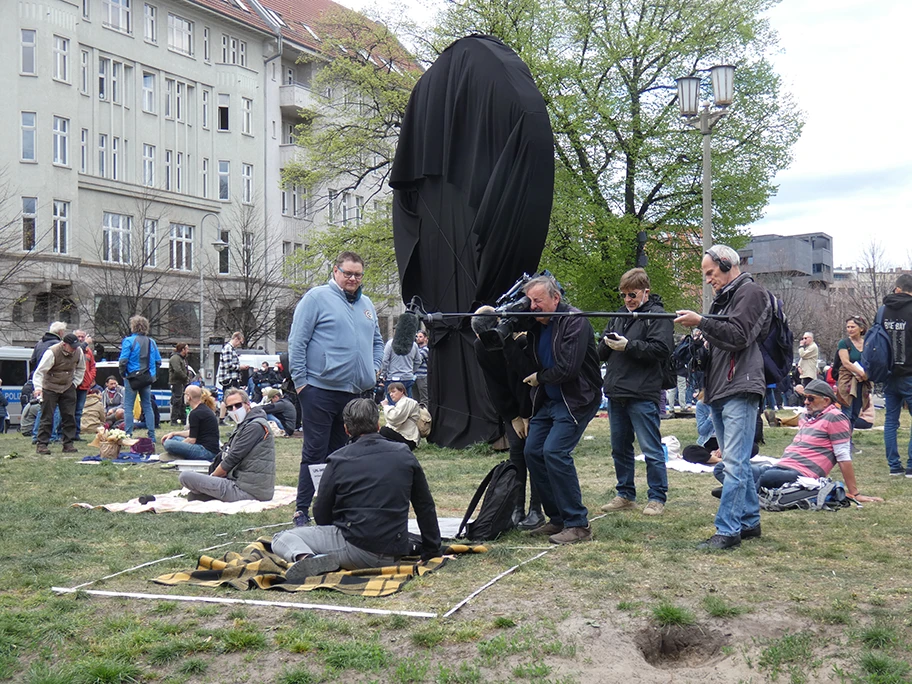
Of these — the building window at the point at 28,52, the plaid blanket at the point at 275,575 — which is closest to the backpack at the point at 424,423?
the plaid blanket at the point at 275,575

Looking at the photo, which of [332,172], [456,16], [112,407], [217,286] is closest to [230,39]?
[217,286]

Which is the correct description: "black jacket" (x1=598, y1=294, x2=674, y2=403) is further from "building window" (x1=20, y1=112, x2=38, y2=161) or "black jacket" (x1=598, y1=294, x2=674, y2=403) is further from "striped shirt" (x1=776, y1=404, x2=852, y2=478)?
"building window" (x1=20, y1=112, x2=38, y2=161)

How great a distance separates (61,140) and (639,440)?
37.8m

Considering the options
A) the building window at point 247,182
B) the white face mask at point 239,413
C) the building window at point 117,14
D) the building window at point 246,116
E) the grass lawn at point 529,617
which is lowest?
the grass lawn at point 529,617

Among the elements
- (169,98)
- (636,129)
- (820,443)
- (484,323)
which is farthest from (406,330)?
(169,98)

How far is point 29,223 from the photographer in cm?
3900

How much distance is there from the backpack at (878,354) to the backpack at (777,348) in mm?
4398

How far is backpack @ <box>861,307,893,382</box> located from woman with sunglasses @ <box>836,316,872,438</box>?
2.80m

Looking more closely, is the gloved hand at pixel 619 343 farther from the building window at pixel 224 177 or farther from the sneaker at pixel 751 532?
the building window at pixel 224 177

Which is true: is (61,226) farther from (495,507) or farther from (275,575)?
(275,575)

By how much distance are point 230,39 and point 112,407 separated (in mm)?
33029

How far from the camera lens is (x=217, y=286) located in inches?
1786

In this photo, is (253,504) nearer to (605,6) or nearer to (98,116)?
(605,6)

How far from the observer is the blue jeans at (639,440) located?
323 inches
